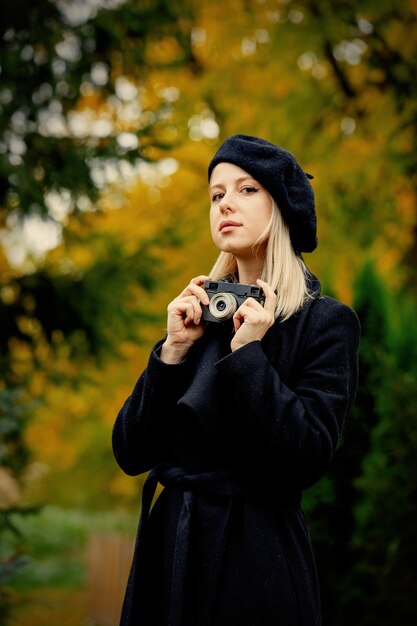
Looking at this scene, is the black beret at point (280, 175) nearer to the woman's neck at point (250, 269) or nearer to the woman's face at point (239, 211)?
the woman's face at point (239, 211)

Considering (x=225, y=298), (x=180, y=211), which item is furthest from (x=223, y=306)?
(x=180, y=211)

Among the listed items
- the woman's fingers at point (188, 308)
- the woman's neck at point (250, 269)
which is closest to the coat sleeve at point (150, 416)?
the woman's fingers at point (188, 308)

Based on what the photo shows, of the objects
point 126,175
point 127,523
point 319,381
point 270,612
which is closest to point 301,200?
A: point 319,381

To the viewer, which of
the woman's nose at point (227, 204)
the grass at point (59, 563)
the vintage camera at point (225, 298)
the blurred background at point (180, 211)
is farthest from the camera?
the grass at point (59, 563)

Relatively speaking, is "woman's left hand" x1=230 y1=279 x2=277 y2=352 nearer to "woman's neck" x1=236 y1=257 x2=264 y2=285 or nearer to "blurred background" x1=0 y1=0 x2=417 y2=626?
"woman's neck" x1=236 y1=257 x2=264 y2=285

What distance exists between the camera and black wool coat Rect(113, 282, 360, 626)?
1.79 metres

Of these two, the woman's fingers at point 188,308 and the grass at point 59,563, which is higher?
the grass at point 59,563

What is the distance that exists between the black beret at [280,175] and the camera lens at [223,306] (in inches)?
12.2

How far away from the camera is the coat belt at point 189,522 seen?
180 centimetres

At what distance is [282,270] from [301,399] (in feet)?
1.26

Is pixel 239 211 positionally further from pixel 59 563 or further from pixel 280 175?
pixel 59 563

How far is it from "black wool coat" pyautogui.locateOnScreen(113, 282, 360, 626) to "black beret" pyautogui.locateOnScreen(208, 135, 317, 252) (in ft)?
0.71

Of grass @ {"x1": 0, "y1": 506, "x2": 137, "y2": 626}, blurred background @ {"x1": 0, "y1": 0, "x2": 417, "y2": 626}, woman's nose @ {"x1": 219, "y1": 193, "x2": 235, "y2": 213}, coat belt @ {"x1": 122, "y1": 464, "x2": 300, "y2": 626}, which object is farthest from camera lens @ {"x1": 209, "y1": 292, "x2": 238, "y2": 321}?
grass @ {"x1": 0, "y1": 506, "x2": 137, "y2": 626}

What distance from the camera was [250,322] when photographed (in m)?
1.85
